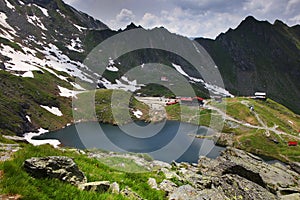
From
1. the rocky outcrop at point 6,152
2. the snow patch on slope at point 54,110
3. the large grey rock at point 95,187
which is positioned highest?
the snow patch on slope at point 54,110

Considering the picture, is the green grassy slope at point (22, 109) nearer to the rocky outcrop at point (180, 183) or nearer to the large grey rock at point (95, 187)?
the rocky outcrop at point (180, 183)

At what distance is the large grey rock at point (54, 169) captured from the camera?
834cm

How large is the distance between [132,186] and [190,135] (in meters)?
146

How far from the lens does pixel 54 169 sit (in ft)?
29.9

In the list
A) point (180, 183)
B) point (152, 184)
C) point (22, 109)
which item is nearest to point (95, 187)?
point (152, 184)

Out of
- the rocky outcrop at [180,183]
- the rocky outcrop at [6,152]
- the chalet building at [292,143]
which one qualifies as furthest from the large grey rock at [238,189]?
the chalet building at [292,143]

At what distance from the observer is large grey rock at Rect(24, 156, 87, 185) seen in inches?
328

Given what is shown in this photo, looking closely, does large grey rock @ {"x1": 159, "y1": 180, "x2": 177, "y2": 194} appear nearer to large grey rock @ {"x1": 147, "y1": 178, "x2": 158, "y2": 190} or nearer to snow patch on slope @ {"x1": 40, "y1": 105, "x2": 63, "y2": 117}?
large grey rock @ {"x1": 147, "y1": 178, "x2": 158, "y2": 190}

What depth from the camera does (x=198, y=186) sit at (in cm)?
2038

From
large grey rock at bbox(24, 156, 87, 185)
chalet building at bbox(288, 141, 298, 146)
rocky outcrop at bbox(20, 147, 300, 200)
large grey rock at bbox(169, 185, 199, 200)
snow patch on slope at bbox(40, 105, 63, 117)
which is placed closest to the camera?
large grey rock at bbox(24, 156, 87, 185)

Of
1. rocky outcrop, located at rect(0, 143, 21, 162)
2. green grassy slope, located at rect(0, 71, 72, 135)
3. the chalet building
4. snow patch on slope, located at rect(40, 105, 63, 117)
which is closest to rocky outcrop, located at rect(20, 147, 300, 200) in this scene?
rocky outcrop, located at rect(0, 143, 21, 162)

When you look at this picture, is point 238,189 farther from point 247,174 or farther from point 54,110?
point 54,110

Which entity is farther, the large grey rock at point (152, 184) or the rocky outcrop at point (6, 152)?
the rocky outcrop at point (6, 152)

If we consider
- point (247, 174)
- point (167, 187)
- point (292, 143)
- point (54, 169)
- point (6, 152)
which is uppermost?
point (54, 169)
